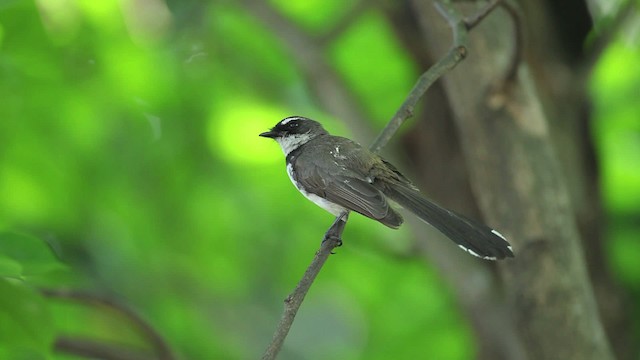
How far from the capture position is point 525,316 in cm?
465

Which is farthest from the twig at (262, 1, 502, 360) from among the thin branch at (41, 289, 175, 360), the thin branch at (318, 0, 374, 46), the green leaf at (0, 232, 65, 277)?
the thin branch at (318, 0, 374, 46)

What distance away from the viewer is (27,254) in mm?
3303

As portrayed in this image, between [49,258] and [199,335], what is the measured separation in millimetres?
3747

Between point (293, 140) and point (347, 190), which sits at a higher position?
point (293, 140)

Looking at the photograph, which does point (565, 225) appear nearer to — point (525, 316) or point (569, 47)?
point (525, 316)

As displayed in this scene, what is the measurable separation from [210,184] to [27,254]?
13.0 feet

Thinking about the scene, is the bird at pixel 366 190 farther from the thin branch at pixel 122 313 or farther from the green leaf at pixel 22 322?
the green leaf at pixel 22 322

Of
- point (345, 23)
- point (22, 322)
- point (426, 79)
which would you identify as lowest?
point (22, 322)

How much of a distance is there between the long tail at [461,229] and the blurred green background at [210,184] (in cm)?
195

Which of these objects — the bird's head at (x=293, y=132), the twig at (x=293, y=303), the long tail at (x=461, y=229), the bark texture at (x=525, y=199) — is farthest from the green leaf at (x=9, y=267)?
the bark texture at (x=525, y=199)

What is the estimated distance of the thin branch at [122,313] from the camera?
4449 mm

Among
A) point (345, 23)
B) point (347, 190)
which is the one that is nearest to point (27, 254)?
point (347, 190)

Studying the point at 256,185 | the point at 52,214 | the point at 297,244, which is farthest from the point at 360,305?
the point at 52,214

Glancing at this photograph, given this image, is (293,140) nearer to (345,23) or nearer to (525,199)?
(345,23)
